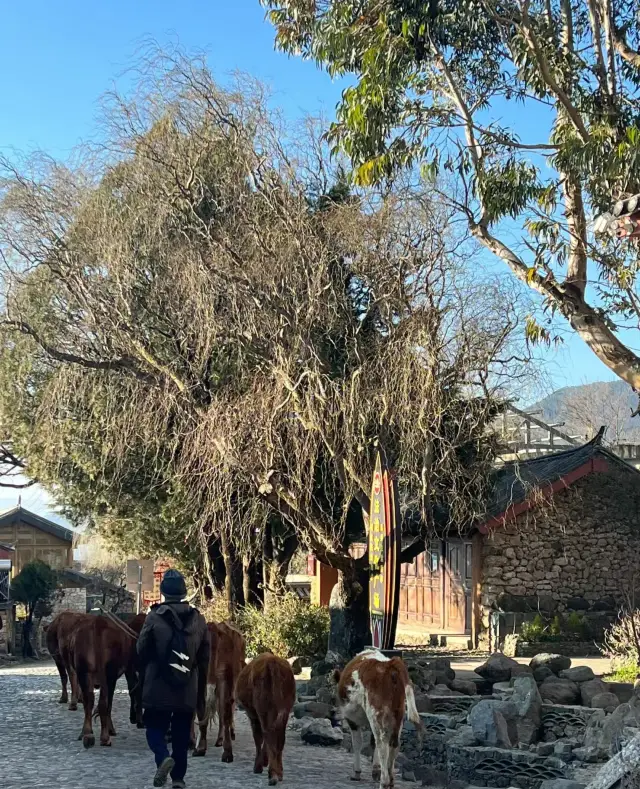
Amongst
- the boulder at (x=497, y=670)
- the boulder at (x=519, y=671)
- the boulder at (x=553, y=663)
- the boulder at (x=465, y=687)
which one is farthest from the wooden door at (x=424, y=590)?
the boulder at (x=465, y=687)

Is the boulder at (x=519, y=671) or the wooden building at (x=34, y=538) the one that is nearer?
the boulder at (x=519, y=671)

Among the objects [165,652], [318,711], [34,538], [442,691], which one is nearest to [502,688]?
[442,691]

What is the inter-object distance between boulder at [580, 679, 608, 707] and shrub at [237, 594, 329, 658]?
6992 mm

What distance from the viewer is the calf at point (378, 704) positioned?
8.55 metres

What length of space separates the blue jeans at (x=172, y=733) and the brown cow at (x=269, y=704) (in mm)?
867

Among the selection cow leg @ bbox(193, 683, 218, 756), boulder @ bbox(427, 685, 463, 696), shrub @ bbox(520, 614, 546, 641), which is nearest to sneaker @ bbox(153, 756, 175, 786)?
cow leg @ bbox(193, 683, 218, 756)

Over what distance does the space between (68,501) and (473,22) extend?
1459cm

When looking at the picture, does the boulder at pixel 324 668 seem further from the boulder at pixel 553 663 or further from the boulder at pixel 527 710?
the boulder at pixel 527 710

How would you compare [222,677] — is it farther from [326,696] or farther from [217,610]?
[217,610]

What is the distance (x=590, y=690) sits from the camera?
1278cm

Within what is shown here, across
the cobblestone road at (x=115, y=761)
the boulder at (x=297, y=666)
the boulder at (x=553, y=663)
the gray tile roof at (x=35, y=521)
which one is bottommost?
the cobblestone road at (x=115, y=761)

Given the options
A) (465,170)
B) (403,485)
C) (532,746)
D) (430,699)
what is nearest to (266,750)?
(532,746)

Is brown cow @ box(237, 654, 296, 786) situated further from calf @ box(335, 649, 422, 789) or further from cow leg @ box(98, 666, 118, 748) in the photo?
cow leg @ box(98, 666, 118, 748)

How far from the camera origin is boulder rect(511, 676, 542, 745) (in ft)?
35.3
